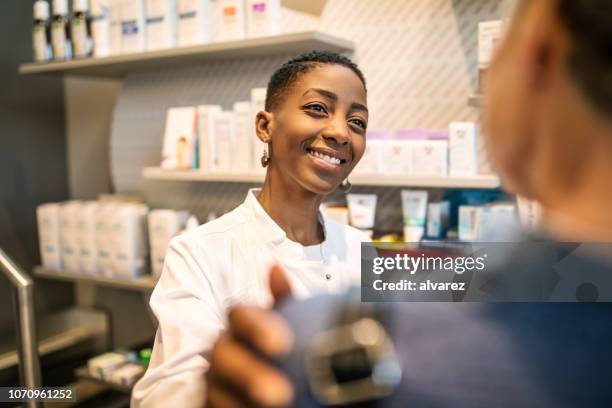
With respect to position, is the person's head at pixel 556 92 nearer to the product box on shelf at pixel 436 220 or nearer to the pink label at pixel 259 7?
the product box on shelf at pixel 436 220

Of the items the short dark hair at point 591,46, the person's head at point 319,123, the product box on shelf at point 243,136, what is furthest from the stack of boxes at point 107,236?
the short dark hair at point 591,46

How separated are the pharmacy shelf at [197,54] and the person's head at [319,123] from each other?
69 centimetres

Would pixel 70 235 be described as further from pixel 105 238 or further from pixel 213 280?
pixel 213 280

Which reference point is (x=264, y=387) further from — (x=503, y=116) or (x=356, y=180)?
(x=356, y=180)

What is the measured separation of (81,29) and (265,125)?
1518mm

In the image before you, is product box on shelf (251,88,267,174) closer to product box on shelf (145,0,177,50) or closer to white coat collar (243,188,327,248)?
product box on shelf (145,0,177,50)

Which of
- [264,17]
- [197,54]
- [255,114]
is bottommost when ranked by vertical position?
[255,114]

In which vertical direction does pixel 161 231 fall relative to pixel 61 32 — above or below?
below

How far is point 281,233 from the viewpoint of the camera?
1.03 m

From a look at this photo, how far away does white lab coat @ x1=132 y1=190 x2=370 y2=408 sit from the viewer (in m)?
0.80

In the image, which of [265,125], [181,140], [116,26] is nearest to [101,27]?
[116,26]

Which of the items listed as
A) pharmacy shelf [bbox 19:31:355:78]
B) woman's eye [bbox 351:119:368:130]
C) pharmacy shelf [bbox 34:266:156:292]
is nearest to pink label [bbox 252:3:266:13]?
pharmacy shelf [bbox 19:31:355:78]

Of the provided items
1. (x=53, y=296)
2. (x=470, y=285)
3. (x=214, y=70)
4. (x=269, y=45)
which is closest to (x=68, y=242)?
(x=53, y=296)

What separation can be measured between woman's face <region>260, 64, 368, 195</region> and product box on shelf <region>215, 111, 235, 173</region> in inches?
34.9
